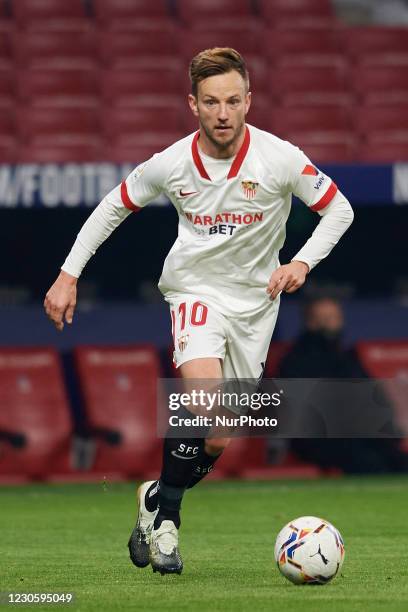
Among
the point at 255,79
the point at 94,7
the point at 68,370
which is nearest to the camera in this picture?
the point at 68,370

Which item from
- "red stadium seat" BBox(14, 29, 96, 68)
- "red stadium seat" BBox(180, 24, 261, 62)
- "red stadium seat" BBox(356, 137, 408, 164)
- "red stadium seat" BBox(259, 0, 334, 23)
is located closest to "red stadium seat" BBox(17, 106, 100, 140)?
"red stadium seat" BBox(14, 29, 96, 68)

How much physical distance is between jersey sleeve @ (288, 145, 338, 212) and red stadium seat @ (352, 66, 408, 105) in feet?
26.2

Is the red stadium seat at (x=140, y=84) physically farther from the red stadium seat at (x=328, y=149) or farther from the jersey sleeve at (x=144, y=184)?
the jersey sleeve at (x=144, y=184)

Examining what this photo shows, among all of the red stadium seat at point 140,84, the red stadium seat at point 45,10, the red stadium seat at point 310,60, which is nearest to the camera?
the red stadium seat at point 140,84

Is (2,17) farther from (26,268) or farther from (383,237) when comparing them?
(383,237)

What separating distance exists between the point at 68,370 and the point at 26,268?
1.09 meters

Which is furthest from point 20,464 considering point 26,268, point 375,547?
point 375,547

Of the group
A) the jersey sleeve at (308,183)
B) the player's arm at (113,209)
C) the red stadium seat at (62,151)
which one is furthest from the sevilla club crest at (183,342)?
the red stadium seat at (62,151)

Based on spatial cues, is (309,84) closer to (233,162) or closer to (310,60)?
(310,60)

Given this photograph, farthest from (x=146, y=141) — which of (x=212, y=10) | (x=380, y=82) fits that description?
(x=380, y=82)

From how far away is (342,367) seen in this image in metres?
11.8

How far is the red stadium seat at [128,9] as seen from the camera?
14.7 metres

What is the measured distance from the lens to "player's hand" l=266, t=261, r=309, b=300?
5.66 m

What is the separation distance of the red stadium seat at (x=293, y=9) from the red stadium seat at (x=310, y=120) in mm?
1674
